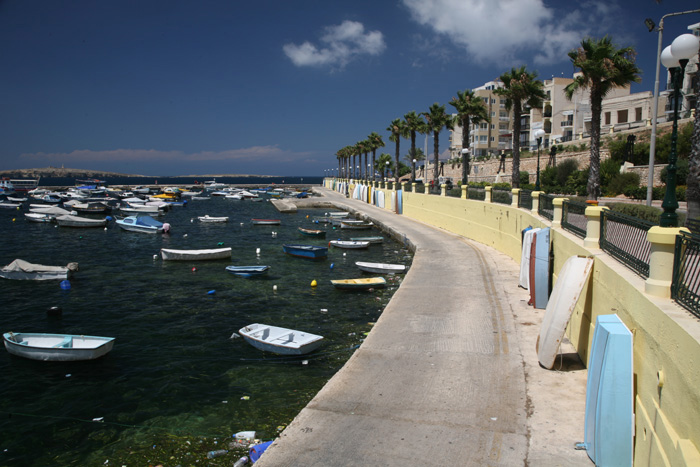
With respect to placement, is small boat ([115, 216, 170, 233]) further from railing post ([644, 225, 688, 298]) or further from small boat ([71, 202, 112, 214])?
railing post ([644, 225, 688, 298])

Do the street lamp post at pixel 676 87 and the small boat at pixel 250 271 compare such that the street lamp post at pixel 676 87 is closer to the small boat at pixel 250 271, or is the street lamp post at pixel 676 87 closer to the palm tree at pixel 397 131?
the small boat at pixel 250 271

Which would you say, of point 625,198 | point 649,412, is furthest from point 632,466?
point 625,198

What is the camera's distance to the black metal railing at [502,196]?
24.7m

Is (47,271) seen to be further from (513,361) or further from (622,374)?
(622,374)

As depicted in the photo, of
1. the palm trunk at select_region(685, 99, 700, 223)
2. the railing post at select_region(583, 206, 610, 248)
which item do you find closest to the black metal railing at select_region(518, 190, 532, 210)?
the palm trunk at select_region(685, 99, 700, 223)

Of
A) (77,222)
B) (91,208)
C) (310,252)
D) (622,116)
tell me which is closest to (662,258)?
(310,252)

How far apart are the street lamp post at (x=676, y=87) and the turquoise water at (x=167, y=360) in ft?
26.1

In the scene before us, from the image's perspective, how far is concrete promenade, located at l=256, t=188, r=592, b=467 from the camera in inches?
269

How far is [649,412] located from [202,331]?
13289 mm

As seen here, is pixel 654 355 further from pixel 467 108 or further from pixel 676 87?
pixel 467 108

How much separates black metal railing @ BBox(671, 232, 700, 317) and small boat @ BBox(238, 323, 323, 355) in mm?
9224

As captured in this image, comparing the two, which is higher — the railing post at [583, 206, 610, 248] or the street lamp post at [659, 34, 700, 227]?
the street lamp post at [659, 34, 700, 227]

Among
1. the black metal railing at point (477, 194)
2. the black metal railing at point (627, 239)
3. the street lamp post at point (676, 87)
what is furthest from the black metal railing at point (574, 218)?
the black metal railing at point (477, 194)

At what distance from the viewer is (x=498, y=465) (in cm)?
652
